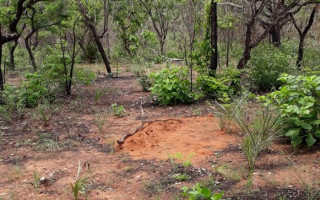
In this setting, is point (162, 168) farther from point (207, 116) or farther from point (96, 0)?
point (96, 0)

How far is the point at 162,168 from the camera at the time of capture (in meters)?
4.44

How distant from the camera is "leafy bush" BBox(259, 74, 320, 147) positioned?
438 cm

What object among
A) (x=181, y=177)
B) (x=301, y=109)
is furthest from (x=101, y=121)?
(x=301, y=109)

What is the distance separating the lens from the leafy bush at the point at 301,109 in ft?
14.4

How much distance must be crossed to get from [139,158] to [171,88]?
120 inches

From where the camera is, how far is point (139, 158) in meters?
4.87

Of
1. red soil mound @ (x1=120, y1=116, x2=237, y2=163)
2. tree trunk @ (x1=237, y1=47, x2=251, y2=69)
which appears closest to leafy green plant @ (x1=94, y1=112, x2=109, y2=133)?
red soil mound @ (x1=120, y1=116, x2=237, y2=163)

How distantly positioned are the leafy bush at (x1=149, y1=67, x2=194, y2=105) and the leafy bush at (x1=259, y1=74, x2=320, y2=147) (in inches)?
130

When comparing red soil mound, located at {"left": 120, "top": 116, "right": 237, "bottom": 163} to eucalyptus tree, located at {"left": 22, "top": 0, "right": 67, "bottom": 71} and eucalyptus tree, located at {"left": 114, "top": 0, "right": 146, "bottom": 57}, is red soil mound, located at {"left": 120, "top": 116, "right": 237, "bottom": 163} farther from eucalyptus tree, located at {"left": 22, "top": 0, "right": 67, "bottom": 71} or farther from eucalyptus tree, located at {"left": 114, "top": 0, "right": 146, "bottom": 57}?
eucalyptus tree, located at {"left": 114, "top": 0, "right": 146, "bottom": 57}

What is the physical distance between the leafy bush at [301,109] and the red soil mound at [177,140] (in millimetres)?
933

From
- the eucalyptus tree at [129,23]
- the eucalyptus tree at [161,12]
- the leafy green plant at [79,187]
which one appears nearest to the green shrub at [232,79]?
the leafy green plant at [79,187]

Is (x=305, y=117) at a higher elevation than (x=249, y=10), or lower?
lower

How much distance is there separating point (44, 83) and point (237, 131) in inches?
185

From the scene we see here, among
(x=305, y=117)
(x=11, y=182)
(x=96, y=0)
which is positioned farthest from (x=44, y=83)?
(x=96, y=0)
